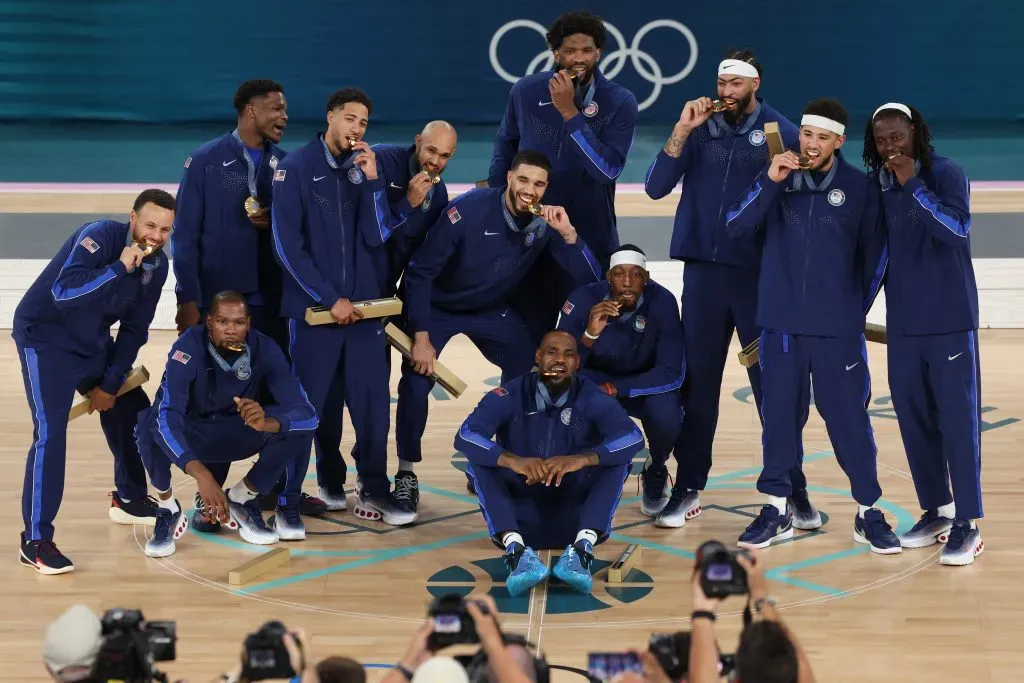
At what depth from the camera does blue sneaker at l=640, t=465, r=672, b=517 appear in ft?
25.2

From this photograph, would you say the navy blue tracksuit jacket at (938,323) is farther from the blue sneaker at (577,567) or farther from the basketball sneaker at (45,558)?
the basketball sneaker at (45,558)

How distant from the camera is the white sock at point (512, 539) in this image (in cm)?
661

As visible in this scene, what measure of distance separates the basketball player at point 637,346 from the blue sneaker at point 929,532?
48.0 inches

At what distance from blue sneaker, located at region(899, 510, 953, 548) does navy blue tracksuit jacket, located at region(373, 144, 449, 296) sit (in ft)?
9.17

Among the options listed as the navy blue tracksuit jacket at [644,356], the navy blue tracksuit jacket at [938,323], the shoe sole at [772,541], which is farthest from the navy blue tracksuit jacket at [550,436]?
the navy blue tracksuit jacket at [938,323]

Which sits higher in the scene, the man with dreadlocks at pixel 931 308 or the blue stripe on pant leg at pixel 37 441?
the man with dreadlocks at pixel 931 308

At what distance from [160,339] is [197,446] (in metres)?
4.88

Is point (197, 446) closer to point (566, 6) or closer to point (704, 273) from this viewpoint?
point (704, 273)

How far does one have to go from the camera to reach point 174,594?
6477 mm

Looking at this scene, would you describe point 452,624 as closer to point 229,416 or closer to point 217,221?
point 229,416

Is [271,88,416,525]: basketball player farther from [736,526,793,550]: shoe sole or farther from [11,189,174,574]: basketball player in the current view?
[736,526,793,550]: shoe sole

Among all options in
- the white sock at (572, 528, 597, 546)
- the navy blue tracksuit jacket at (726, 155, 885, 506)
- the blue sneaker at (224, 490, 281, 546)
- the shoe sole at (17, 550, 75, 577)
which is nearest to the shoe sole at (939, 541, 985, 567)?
the navy blue tracksuit jacket at (726, 155, 885, 506)

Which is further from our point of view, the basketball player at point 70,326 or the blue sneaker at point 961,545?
the blue sneaker at point 961,545

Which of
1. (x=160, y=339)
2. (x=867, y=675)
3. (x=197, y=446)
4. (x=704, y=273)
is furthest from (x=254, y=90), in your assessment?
(x=160, y=339)
